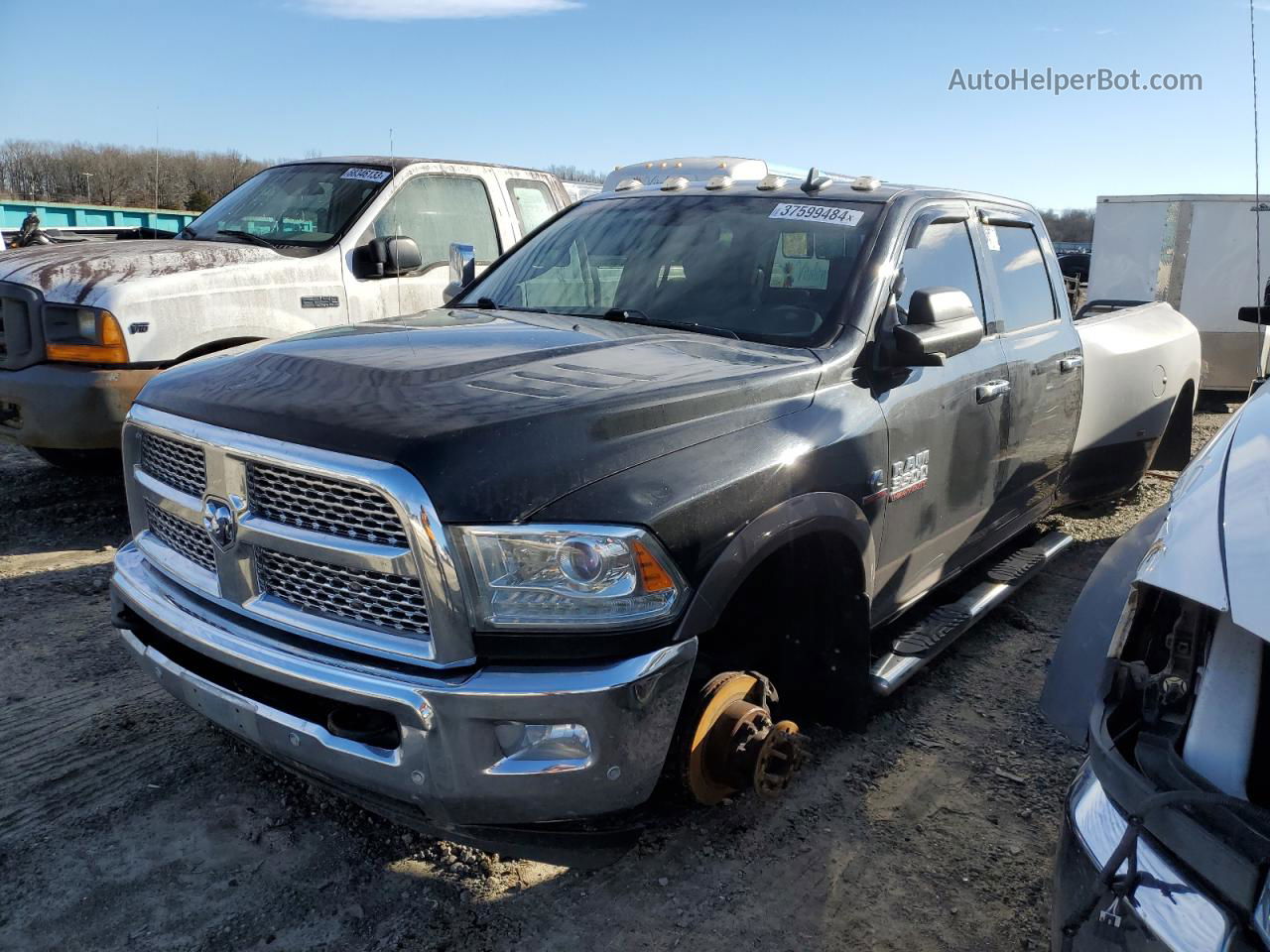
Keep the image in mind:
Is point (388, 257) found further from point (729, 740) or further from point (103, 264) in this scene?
point (729, 740)

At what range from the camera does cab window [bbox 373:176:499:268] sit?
253 inches

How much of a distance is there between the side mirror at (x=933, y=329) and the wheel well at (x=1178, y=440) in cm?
381

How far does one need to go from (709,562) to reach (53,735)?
2.42 metres

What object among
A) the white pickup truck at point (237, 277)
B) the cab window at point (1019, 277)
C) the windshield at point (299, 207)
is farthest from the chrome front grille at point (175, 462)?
the windshield at point (299, 207)

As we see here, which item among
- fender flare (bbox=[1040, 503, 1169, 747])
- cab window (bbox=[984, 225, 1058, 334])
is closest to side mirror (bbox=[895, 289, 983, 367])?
A: fender flare (bbox=[1040, 503, 1169, 747])

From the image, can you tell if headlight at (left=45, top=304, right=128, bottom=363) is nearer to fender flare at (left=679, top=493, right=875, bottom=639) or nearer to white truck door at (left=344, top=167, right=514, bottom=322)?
white truck door at (left=344, top=167, right=514, bottom=322)

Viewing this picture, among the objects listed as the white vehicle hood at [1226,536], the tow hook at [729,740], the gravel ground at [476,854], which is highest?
the white vehicle hood at [1226,536]

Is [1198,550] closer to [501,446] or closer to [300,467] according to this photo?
[501,446]

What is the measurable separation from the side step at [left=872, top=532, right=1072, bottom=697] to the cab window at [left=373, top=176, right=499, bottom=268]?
4.11 meters

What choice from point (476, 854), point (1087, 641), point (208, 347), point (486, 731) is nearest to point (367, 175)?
point (208, 347)

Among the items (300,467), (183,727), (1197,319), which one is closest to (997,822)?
(300,467)

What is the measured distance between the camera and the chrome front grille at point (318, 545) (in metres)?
2.13

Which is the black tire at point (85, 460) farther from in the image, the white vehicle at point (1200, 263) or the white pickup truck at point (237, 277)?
the white vehicle at point (1200, 263)

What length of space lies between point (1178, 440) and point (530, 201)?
186 inches
